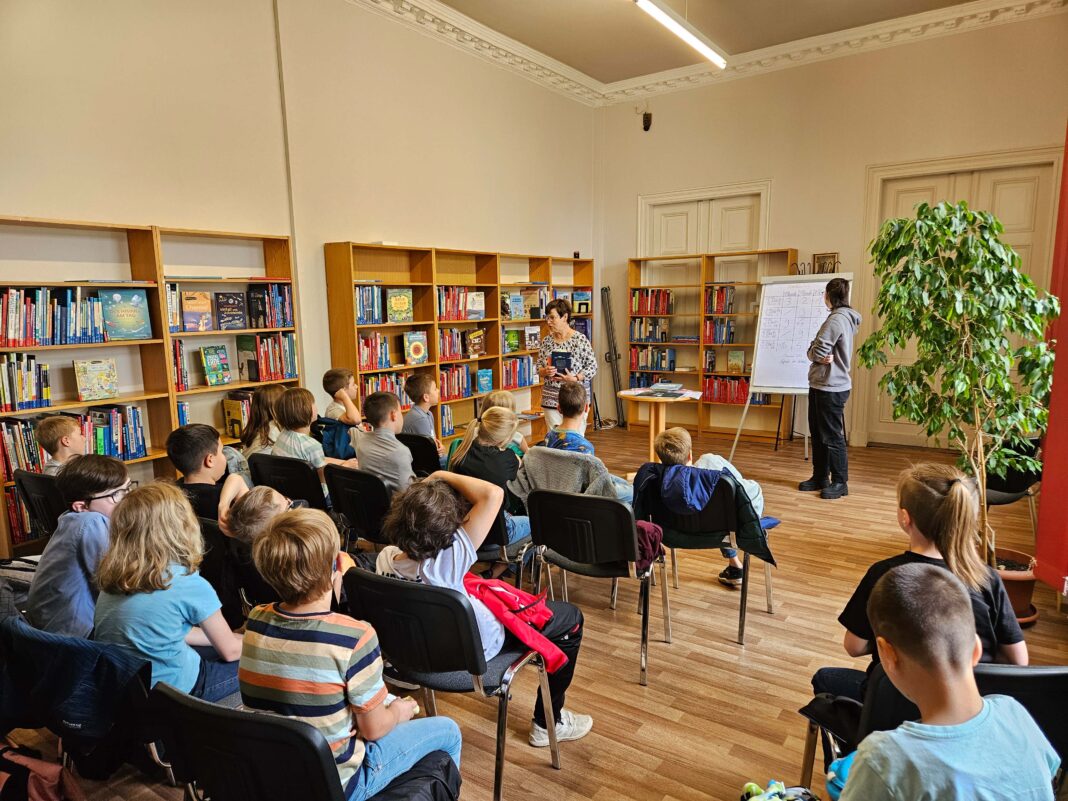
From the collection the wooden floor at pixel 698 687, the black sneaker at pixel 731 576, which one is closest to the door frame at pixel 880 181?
the wooden floor at pixel 698 687

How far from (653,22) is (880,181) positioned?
274cm

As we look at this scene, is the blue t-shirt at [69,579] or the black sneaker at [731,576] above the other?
the blue t-shirt at [69,579]

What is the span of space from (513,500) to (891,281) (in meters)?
2.32

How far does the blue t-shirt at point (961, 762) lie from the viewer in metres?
1.00

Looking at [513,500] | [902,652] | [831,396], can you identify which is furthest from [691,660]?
[831,396]

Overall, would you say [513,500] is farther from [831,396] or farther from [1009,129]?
[1009,129]

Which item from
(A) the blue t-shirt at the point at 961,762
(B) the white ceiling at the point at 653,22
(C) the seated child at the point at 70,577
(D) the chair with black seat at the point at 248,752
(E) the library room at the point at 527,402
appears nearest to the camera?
(A) the blue t-shirt at the point at 961,762

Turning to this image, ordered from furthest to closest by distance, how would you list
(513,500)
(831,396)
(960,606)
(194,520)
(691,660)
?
(831,396) → (513,500) → (691,660) → (194,520) → (960,606)

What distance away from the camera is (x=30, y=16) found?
3.53m

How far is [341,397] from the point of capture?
4.23 metres

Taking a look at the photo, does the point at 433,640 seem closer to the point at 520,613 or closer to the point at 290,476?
the point at 520,613

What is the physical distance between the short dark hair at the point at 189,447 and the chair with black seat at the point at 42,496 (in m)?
0.58

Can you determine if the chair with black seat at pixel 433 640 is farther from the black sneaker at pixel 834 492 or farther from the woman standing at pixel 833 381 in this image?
the woman standing at pixel 833 381

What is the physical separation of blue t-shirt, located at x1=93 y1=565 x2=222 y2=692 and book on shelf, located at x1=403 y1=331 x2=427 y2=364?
382 cm
